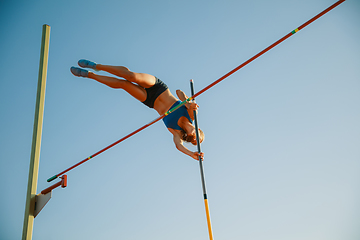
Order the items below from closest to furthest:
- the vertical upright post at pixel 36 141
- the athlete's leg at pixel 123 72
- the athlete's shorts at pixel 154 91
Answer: the vertical upright post at pixel 36 141 → the athlete's leg at pixel 123 72 → the athlete's shorts at pixel 154 91

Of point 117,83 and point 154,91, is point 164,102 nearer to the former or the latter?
point 154,91

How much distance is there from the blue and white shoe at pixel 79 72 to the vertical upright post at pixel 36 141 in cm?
39

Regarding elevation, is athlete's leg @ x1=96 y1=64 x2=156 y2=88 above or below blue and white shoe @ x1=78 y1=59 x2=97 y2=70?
below

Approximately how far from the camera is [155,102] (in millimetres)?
5934

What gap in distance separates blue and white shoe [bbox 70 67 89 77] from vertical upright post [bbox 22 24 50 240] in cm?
39

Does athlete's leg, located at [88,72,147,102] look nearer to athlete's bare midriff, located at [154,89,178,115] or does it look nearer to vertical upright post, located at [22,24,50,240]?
athlete's bare midriff, located at [154,89,178,115]

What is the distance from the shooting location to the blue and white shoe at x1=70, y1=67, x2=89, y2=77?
550 cm

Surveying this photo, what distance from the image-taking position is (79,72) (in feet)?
18.1

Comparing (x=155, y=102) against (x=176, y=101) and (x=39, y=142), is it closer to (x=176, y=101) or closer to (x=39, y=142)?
(x=176, y=101)

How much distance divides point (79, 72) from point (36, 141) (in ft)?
3.95

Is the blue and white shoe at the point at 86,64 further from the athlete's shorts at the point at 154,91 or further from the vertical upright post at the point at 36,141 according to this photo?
the athlete's shorts at the point at 154,91

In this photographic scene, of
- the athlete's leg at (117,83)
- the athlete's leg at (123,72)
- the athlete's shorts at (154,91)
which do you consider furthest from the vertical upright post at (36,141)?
the athlete's shorts at (154,91)

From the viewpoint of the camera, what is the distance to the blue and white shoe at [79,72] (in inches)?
217

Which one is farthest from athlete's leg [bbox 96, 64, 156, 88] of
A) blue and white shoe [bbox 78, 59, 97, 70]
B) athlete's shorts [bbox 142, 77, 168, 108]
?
athlete's shorts [bbox 142, 77, 168, 108]
